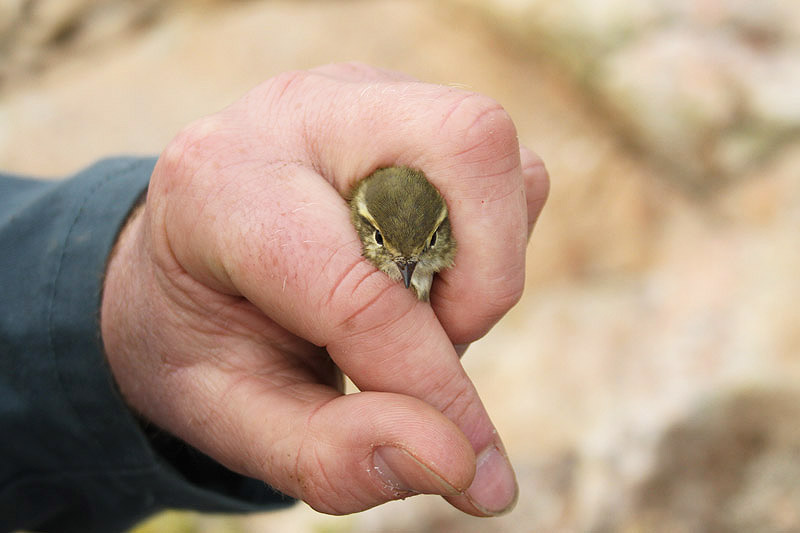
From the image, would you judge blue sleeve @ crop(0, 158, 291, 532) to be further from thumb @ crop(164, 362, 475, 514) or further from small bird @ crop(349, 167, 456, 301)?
small bird @ crop(349, 167, 456, 301)

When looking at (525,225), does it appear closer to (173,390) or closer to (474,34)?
(173,390)

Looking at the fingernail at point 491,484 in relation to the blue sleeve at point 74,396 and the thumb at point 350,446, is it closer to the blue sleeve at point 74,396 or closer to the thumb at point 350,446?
the thumb at point 350,446

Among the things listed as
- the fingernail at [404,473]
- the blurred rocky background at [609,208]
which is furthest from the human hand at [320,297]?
the blurred rocky background at [609,208]

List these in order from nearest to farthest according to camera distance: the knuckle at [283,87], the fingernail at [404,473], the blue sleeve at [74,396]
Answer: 1. the fingernail at [404,473]
2. the knuckle at [283,87]
3. the blue sleeve at [74,396]

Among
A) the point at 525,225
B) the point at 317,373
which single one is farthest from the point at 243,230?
the point at 525,225

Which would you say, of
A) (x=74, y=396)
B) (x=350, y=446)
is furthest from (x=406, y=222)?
(x=74, y=396)

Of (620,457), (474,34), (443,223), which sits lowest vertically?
(620,457)
